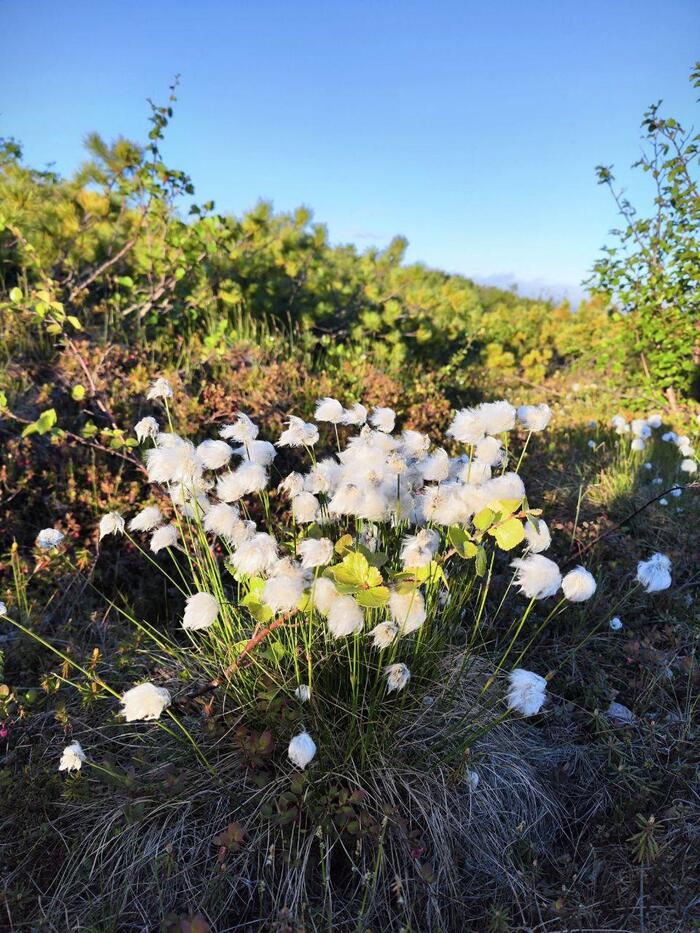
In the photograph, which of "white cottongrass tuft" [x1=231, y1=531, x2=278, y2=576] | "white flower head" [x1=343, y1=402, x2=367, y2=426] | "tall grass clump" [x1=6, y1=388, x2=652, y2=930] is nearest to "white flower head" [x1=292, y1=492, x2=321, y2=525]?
"tall grass clump" [x1=6, y1=388, x2=652, y2=930]

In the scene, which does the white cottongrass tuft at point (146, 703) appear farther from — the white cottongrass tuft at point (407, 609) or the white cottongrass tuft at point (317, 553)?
the white cottongrass tuft at point (407, 609)

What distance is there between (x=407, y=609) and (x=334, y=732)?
533mm

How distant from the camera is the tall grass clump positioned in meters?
1.47

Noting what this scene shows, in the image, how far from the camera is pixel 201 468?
64.7 inches

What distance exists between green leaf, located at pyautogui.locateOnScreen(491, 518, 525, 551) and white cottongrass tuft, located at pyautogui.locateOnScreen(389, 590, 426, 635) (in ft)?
0.84

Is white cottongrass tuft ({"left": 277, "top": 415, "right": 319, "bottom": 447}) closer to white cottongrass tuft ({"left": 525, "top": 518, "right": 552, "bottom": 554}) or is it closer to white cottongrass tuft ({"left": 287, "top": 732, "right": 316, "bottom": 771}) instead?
white cottongrass tuft ({"left": 525, "top": 518, "right": 552, "bottom": 554})

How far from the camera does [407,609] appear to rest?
1.47 meters

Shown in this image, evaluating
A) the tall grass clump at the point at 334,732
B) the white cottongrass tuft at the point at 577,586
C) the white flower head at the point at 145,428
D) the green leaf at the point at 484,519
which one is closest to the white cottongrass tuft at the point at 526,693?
the tall grass clump at the point at 334,732

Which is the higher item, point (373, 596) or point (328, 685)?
point (373, 596)

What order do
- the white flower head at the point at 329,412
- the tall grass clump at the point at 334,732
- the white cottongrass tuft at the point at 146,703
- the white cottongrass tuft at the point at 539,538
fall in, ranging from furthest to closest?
the white flower head at the point at 329,412
the white cottongrass tuft at the point at 539,538
the tall grass clump at the point at 334,732
the white cottongrass tuft at the point at 146,703

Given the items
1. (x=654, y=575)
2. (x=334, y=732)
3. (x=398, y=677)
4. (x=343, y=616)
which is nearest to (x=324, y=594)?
(x=343, y=616)

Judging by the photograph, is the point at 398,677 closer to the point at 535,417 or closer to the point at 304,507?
the point at 304,507

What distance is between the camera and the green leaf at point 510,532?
1.50 meters

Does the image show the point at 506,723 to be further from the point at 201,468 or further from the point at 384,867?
the point at 201,468
